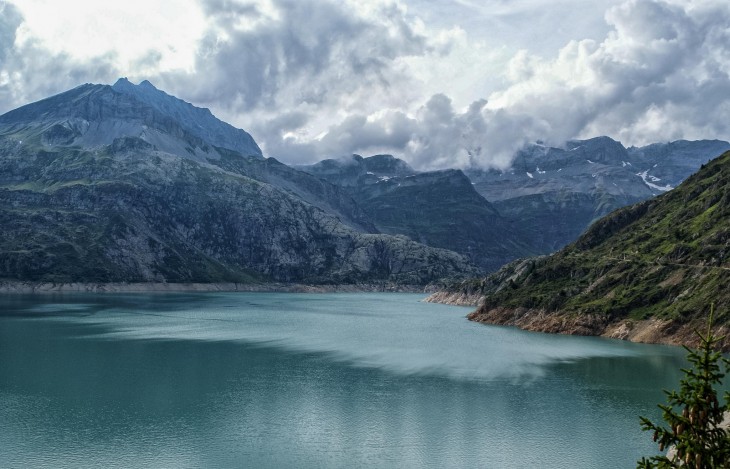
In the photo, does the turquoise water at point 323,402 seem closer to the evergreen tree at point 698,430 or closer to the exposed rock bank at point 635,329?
the exposed rock bank at point 635,329

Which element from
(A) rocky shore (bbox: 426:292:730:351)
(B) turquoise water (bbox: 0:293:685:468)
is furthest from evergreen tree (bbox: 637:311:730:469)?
(A) rocky shore (bbox: 426:292:730:351)

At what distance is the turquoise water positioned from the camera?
6781 centimetres

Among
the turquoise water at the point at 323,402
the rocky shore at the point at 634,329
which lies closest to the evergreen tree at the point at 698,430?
the turquoise water at the point at 323,402

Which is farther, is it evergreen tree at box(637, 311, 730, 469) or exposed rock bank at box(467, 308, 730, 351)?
exposed rock bank at box(467, 308, 730, 351)

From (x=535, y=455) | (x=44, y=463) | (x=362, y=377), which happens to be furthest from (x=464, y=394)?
(x=44, y=463)

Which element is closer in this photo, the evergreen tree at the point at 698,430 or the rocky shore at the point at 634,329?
the evergreen tree at the point at 698,430

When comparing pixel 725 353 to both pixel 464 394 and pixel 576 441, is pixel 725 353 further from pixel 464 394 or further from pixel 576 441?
pixel 576 441

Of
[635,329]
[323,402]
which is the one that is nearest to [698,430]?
[323,402]

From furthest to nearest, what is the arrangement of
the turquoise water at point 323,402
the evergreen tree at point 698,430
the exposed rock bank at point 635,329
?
the exposed rock bank at point 635,329 < the turquoise water at point 323,402 < the evergreen tree at point 698,430

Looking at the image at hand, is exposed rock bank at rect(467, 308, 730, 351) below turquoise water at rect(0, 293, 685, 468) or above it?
above

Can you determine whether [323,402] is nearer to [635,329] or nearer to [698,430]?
[698,430]

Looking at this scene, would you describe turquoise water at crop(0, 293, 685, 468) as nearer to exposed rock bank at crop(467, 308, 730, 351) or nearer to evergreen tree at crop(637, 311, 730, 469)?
exposed rock bank at crop(467, 308, 730, 351)

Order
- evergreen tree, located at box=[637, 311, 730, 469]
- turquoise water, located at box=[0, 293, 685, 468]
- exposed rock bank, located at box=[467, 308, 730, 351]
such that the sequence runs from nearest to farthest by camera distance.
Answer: evergreen tree, located at box=[637, 311, 730, 469], turquoise water, located at box=[0, 293, 685, 468], exposed rock bank, located at box=[467, 308, 730, 351]

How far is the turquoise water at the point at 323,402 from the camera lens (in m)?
67.8
